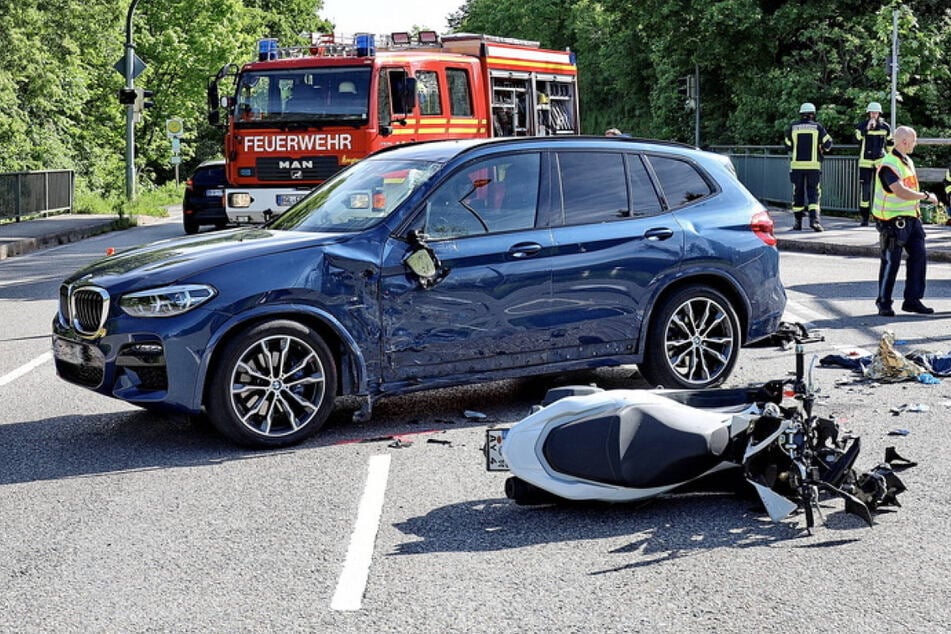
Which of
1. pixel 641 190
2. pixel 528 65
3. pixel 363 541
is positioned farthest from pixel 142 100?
pixel 363 541

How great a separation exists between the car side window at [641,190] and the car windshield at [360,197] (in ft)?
4.60

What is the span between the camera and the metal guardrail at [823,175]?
27938 millimetres

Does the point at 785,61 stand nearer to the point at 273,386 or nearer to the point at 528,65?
the point at 528,65

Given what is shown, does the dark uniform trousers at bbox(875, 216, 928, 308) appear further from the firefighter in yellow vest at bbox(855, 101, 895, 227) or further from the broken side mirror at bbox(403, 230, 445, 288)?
Result: the firefighter in yellow vest at bbox(855, 101, 895, 227)

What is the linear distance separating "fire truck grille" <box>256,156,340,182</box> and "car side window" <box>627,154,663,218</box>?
33.3 ft

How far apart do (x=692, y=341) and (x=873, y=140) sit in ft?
52.2

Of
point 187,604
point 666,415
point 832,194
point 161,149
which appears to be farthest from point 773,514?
point 161,149

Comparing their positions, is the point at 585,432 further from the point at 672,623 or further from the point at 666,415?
the point at 672,623

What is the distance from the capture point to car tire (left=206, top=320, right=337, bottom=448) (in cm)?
762

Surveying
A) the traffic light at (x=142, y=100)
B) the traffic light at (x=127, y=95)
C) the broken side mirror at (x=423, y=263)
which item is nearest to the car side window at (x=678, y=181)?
the broken side mirror at (x=423, y=263)

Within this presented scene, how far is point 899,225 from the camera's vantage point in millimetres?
13328

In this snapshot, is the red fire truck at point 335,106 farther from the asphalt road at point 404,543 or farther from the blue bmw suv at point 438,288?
the asphalt road at point 404,543

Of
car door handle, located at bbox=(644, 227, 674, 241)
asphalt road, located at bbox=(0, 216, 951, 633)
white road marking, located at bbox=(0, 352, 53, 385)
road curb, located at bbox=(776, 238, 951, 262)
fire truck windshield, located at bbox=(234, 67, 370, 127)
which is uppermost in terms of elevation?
fire truck windshield, located at bbox=(234, 67, 370, 127)

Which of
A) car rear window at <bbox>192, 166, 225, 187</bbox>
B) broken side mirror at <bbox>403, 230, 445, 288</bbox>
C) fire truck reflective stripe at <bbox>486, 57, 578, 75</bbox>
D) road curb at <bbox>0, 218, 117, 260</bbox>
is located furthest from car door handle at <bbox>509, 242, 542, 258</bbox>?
car rear window at <bbox>192, 166, 225, 187</bbox>
